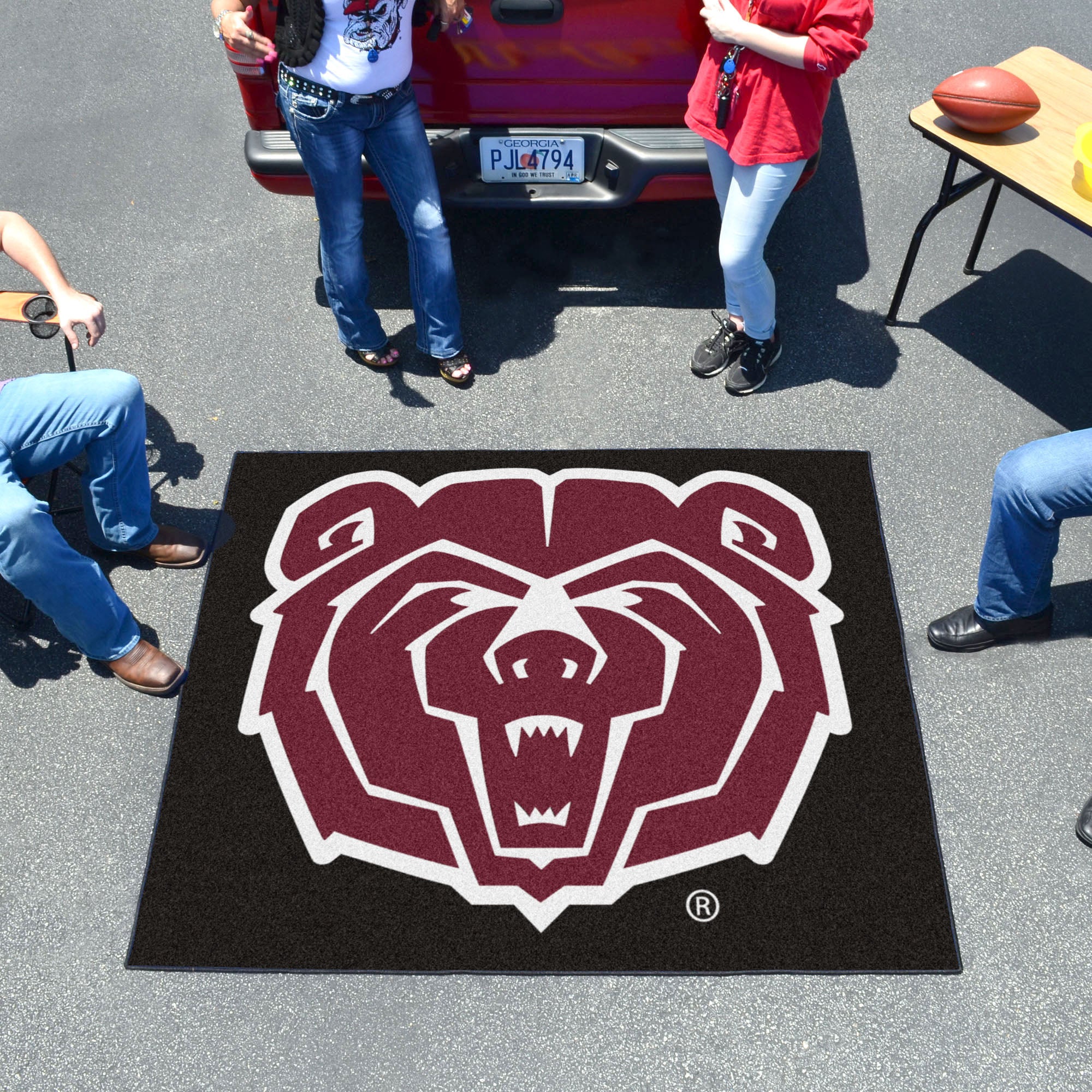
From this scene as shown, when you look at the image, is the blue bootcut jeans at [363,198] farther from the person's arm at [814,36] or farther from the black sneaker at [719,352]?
the person's arm at [814,36]

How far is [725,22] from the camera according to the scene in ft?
9.12

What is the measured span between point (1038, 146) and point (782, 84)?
91 centimetres

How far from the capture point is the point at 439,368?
3.72 m

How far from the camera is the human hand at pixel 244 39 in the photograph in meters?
3.03

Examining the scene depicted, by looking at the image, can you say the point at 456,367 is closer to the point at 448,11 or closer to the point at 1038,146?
the point at 448,11

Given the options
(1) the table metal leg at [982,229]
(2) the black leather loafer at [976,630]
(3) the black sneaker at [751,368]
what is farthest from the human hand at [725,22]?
(2) the black leather loafer at [976,630]

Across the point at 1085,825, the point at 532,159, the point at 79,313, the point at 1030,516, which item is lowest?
the point at 1085,825

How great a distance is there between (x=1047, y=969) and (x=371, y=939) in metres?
1.66

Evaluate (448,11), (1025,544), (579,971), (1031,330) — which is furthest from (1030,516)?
(448,11)

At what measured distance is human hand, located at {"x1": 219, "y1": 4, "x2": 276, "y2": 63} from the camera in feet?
9.93

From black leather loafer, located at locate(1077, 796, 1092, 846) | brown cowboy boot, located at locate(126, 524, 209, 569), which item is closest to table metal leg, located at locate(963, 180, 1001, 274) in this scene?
black leather loafer, located at locate(1077, 796, 1092, 846)

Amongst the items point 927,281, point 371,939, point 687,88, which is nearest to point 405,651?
point 371,939

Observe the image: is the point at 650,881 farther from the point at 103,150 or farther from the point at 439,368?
the point at 103,150

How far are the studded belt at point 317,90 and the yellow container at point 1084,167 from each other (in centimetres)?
202
